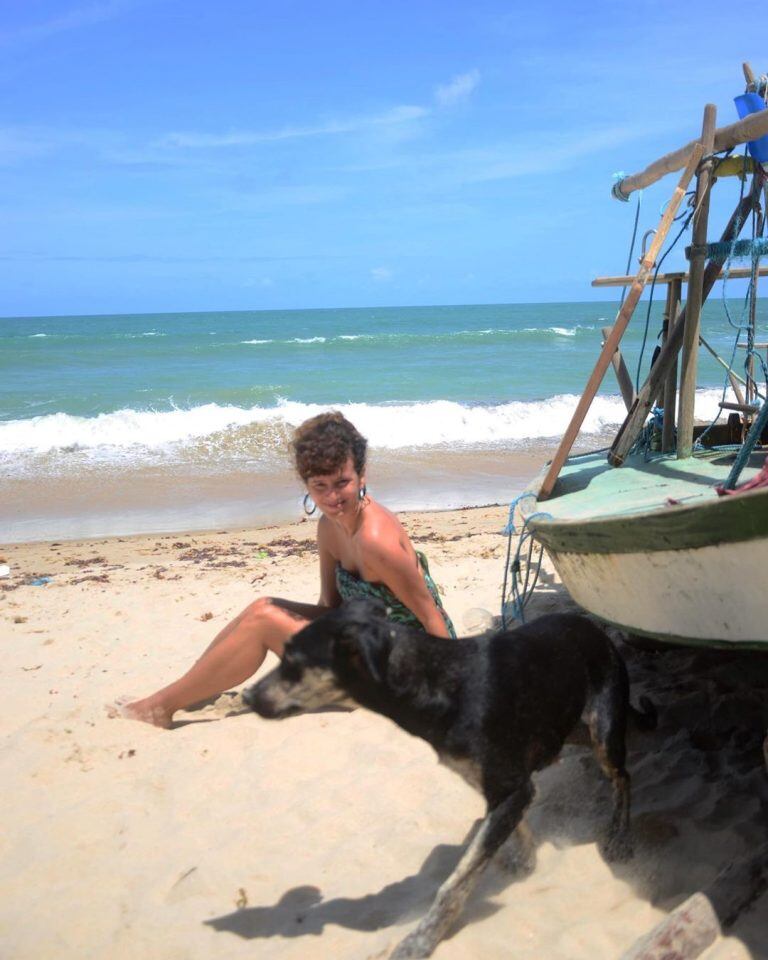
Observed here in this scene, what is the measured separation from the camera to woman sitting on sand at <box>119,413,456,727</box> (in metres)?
3.80

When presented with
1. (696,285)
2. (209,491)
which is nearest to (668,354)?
(696,285)

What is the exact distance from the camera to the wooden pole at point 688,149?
423 cm

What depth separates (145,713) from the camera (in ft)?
15.1

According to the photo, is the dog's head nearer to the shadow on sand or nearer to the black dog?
the black dog

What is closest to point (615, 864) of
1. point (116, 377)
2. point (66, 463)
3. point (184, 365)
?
point (66, 463)

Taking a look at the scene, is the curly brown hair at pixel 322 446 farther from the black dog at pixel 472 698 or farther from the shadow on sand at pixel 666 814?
the shadow on sand at pixel 666 814

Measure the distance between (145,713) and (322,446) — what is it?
6.18 ft

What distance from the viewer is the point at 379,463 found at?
15.2 metres

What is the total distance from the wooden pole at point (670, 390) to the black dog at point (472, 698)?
2.52 metres

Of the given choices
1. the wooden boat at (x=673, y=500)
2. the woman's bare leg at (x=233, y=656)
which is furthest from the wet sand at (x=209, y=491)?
the woman's bare leg at (x=233, y=656)

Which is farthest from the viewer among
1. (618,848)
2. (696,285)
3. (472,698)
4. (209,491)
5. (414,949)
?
(209,491)

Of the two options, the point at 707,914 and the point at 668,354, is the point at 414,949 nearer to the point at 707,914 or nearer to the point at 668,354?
the point at 707,914

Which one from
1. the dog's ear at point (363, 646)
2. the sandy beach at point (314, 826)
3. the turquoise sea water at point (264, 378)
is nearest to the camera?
the dog's ear at point (363, 646)

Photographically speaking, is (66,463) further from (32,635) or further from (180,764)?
(180,764)
